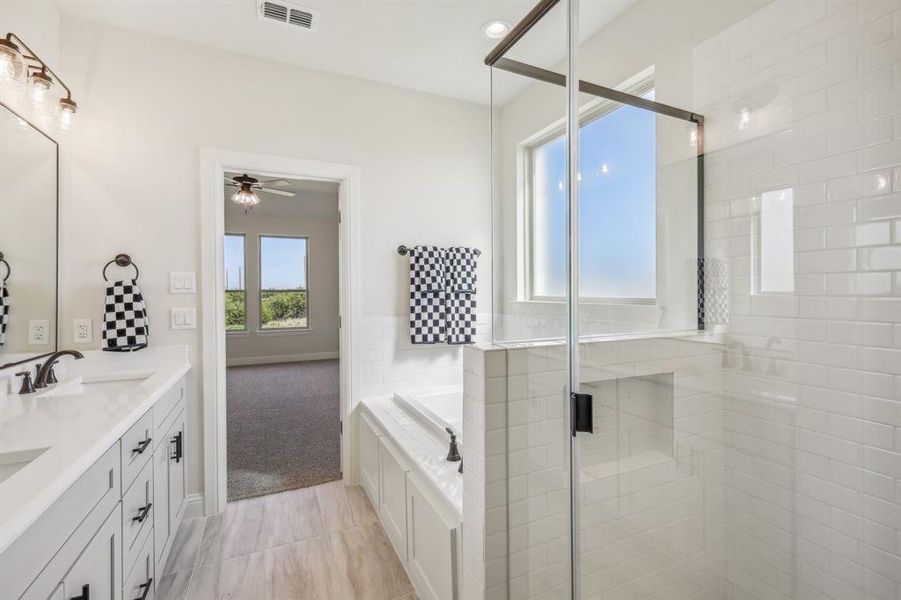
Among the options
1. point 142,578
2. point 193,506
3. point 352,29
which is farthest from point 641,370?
point 193,506

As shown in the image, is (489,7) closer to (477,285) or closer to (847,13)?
(847,13)

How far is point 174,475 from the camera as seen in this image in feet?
6.21

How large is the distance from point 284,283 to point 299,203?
1447mm

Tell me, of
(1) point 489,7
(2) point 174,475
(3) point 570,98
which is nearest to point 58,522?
(2) point 174,475

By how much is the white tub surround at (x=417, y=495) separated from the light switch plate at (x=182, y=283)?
1248 mm

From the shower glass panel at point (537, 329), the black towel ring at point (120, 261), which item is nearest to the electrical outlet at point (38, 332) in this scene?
the black towel ring at point (120, 261)

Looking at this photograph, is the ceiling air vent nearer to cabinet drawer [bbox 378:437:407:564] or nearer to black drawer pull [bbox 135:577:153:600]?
cabinet drawer [bbox 378:437:407:564]

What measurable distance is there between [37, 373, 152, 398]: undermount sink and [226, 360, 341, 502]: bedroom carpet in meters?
1.03

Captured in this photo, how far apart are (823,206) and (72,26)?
3391 mm

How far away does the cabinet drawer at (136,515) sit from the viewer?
1252 mm

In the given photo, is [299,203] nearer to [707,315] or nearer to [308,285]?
[308,285]

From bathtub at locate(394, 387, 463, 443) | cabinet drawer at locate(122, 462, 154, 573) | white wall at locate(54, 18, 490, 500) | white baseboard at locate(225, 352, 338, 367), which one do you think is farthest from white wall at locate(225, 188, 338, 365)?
cabinet drawer at locate(122, 462, 154, 573)

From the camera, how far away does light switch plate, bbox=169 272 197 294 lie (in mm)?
2219

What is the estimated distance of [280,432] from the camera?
3.49 metres
